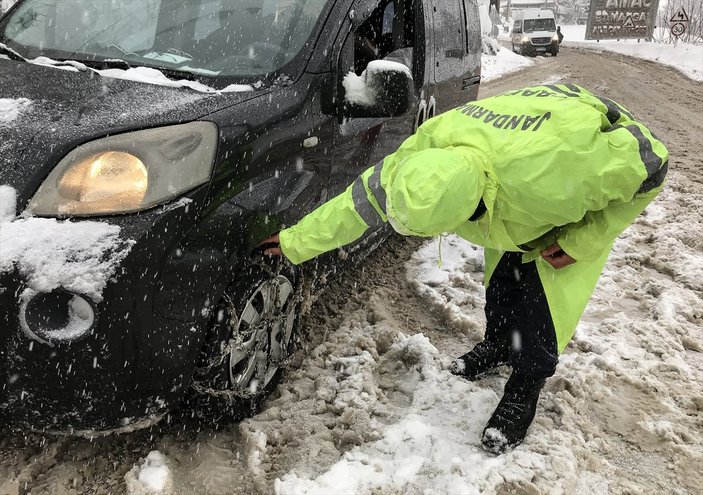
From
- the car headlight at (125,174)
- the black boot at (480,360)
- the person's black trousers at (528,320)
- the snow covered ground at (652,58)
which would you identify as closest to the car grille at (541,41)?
the snow covered ground at (652,58)

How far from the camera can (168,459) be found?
2.20 m

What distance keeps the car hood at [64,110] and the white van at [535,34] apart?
88.1 ft

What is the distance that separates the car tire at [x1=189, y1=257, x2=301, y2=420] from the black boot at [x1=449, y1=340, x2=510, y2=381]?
79 centimetres

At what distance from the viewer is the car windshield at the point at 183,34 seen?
247 cm

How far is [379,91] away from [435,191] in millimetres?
840

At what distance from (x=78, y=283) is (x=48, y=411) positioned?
0.43m

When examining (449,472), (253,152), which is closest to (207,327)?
(253,152)

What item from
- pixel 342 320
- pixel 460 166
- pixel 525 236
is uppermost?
pixel 460 166

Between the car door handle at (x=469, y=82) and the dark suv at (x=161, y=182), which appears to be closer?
the dark suv at (x=161, y=182)

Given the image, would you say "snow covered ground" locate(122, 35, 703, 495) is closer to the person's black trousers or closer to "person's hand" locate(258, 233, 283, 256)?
the person's black trousers

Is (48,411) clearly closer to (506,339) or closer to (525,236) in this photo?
(525,236)

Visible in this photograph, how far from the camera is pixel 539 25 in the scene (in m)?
27.5

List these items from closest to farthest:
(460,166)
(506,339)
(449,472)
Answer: (460,166) → (449,472) → (506,339)

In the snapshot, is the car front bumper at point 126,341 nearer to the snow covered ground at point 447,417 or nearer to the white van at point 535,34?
the snow covered ground at point 447,417
